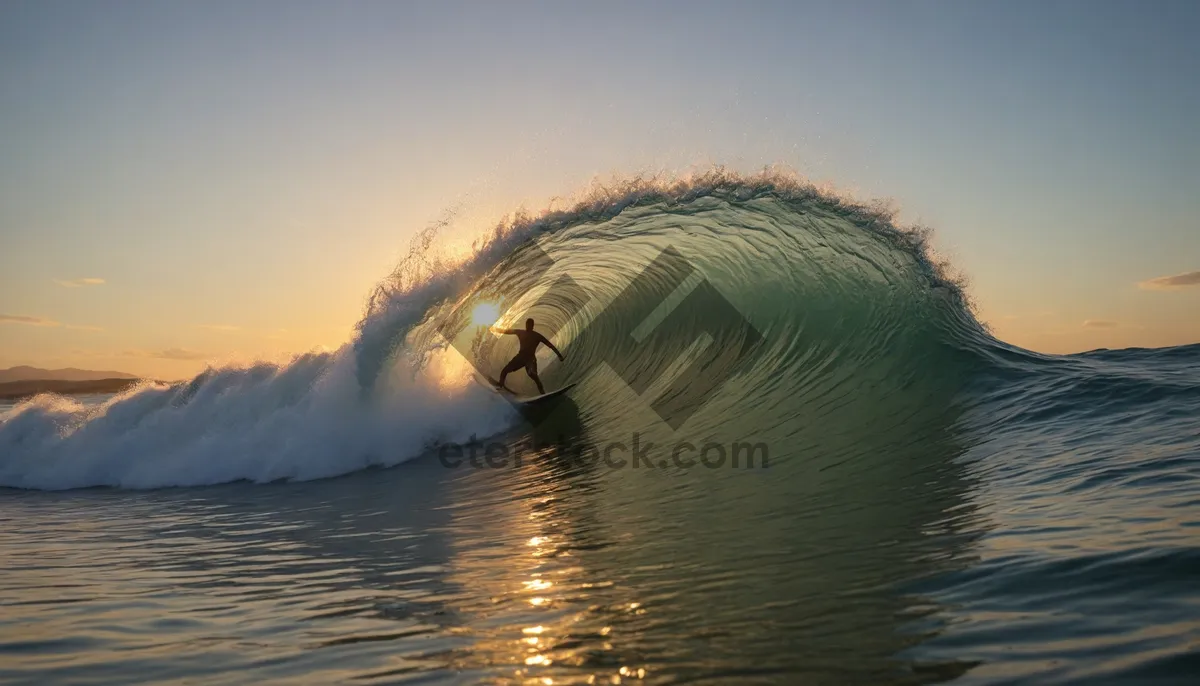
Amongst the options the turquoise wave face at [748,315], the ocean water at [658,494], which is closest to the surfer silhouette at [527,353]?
the ocean water at [658,494]

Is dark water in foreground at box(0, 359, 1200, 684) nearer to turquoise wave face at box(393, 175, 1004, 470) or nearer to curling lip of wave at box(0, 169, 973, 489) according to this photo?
turquoise wave face at box(393, 175, 1004, 470)

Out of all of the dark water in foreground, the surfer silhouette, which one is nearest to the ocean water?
the dark water in foreground

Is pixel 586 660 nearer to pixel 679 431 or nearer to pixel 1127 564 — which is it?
pixel 1127 564

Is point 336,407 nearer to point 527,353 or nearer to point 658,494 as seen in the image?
point 527,353

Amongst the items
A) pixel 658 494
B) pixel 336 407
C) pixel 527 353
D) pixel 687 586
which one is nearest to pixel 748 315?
pixel 527 353

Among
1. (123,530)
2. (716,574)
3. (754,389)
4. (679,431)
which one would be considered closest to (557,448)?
(679,431)

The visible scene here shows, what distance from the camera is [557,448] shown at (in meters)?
10.9

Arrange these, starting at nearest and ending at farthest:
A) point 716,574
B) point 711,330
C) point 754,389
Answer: point 716,574, point 754,389, point 711,330

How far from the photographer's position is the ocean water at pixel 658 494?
3.18 m

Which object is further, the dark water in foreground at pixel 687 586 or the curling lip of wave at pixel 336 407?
the curling lip of wave at pixel 336 407

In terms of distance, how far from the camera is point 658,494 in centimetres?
706

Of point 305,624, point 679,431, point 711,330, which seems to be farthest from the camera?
point 711,330

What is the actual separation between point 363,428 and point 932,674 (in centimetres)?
1011

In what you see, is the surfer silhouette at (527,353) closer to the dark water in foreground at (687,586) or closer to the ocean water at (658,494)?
the ocean water at (658,494)
